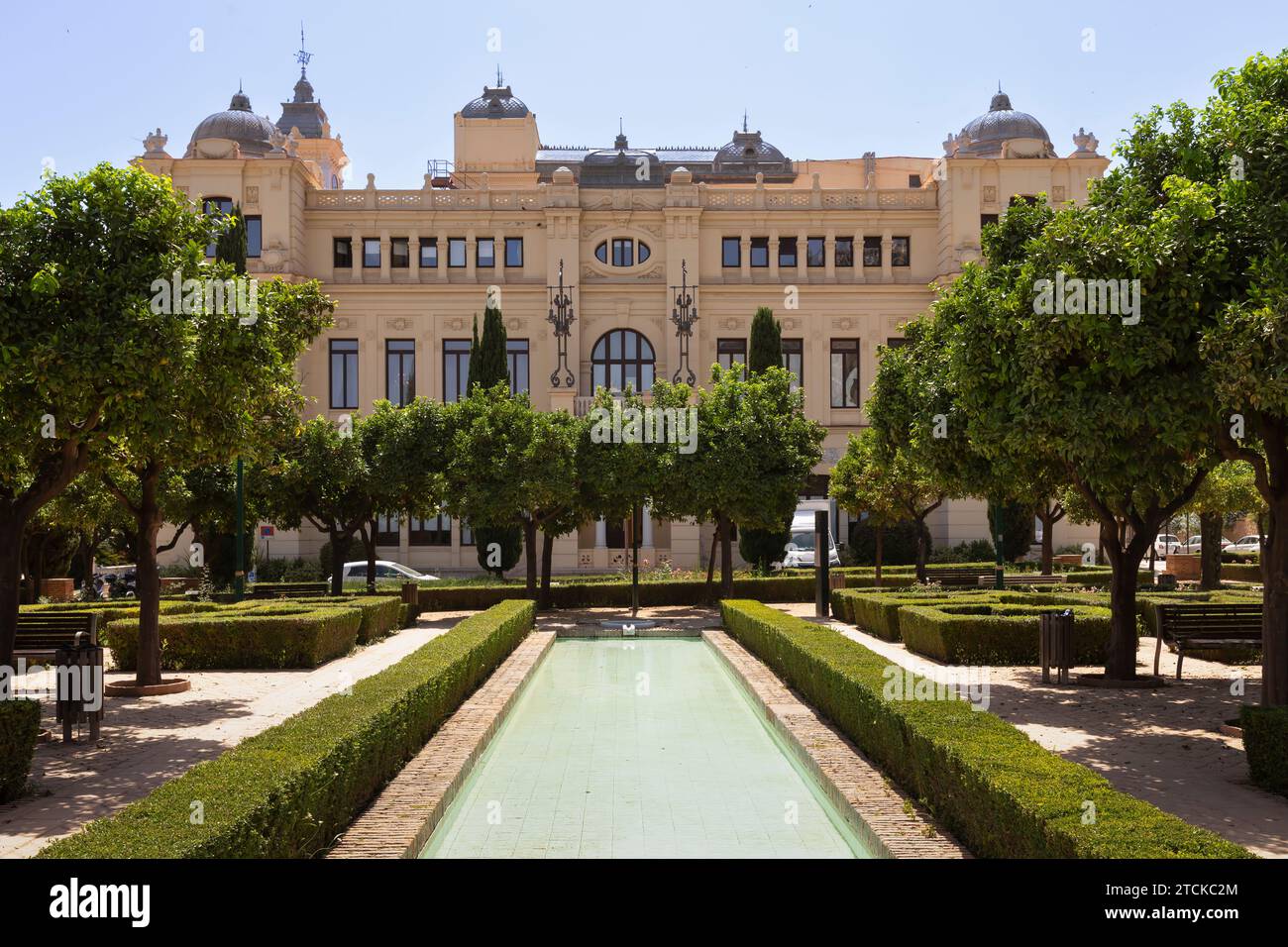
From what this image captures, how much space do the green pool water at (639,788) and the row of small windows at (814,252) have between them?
32.5 meters

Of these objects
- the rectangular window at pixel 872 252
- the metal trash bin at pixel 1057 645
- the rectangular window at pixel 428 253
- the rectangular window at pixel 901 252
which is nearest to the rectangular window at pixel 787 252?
the rectangular window at pixel 872 252

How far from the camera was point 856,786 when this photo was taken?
9.48 m

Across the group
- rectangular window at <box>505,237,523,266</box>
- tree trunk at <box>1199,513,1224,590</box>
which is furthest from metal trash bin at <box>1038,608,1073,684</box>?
rectangular window at <box>505,237,523,266</box>

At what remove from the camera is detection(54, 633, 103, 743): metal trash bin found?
1136cm

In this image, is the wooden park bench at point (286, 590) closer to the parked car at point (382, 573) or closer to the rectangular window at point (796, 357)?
the parked car at point (382, 573)

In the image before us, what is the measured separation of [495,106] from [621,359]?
21.8 metres

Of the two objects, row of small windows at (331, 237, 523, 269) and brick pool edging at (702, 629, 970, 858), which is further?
row of small windows at (331, 237, 523, 269)

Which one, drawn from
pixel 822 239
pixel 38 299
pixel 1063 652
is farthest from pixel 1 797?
pixel 822 239

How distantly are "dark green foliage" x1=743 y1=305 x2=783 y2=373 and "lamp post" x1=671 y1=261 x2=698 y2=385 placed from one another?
13.4 ft

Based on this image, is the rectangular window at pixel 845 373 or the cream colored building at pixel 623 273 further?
the rectangular window at pixel 845 373

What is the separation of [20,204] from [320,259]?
118 feet

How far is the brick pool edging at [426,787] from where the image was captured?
7.90 metres

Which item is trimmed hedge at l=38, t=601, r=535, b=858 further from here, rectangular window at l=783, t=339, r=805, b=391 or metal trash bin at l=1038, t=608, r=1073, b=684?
rectangular window at l=783, t=339, r=805, b=391

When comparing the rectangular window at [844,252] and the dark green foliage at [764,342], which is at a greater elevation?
the rectangular window at [844,252]
